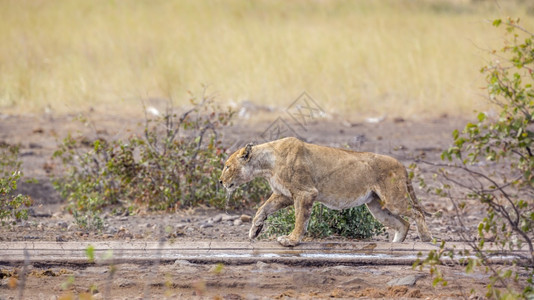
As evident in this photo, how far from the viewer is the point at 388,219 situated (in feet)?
22.8

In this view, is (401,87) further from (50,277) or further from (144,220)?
(50,277)

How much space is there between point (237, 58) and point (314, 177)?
32.2 feet

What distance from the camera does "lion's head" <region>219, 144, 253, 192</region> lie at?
22.0 feet

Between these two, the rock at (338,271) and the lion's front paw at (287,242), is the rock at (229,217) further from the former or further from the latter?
the rock at (338,271)

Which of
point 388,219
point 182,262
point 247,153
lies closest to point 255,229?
point 247,153

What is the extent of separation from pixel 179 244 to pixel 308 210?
1.04 metres

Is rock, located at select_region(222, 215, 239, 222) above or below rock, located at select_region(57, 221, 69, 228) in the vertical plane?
below

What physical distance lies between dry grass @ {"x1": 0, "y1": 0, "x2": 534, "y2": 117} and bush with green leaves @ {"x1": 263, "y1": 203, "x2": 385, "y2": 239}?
6.57 meters

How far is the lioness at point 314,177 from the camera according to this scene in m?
6.62

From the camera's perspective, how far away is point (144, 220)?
847 centimetres

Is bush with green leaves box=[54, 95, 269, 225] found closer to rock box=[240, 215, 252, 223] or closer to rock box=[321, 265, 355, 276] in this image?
rock box=[240, 215, 252, 223]

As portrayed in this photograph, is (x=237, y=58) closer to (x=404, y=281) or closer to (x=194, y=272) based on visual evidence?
(x=194, y=272)

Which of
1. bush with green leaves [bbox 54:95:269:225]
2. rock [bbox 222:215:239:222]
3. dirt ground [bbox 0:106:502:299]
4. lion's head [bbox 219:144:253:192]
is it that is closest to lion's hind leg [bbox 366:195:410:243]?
dirt ground [bbox 0:106:502:299]

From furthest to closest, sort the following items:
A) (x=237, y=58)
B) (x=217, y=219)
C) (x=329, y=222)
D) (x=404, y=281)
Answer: (x=237, y=58) < (x=217, y=219) < (x=329, y=222) < (x=404, y=281)
